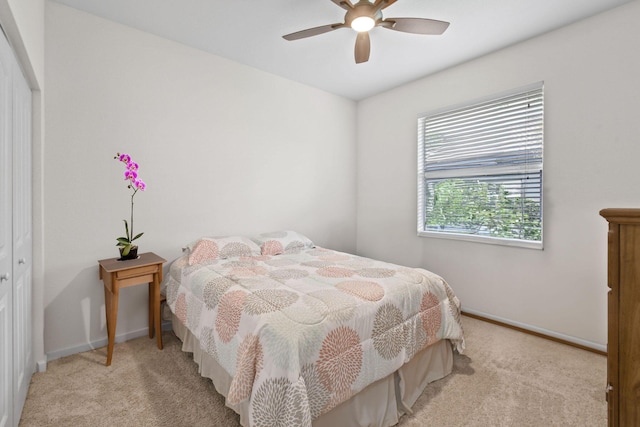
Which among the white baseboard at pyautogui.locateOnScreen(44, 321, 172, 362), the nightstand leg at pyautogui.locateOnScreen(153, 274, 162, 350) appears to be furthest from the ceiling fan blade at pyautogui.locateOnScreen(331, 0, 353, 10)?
the white baseboard at pyautogui.locateOnScreen(44, 321, 172, 362)

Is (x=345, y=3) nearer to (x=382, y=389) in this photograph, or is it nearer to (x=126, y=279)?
(x=382, y=389)

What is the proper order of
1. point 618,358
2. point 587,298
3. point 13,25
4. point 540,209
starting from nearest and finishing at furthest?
point 618,358 → point 13,25 → point 587,298 → point 540,209

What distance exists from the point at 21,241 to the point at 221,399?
1.47 metres

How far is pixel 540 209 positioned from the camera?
2.65m

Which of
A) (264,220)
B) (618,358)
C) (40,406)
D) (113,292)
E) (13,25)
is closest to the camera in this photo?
(618,358)

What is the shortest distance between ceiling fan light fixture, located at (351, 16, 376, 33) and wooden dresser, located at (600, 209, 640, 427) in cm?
180

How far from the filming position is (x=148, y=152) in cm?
263

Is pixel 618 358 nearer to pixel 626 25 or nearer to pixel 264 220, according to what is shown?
pixel 626 25

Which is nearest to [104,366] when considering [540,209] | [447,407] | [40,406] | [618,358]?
[40,406]

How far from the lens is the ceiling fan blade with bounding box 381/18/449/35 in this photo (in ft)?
6.37

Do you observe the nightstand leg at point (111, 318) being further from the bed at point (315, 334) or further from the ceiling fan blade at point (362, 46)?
the ceiling fan blade at point (362, 46)

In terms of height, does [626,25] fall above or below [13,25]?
above

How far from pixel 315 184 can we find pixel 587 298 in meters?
2.88

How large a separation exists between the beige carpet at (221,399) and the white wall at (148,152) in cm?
46
